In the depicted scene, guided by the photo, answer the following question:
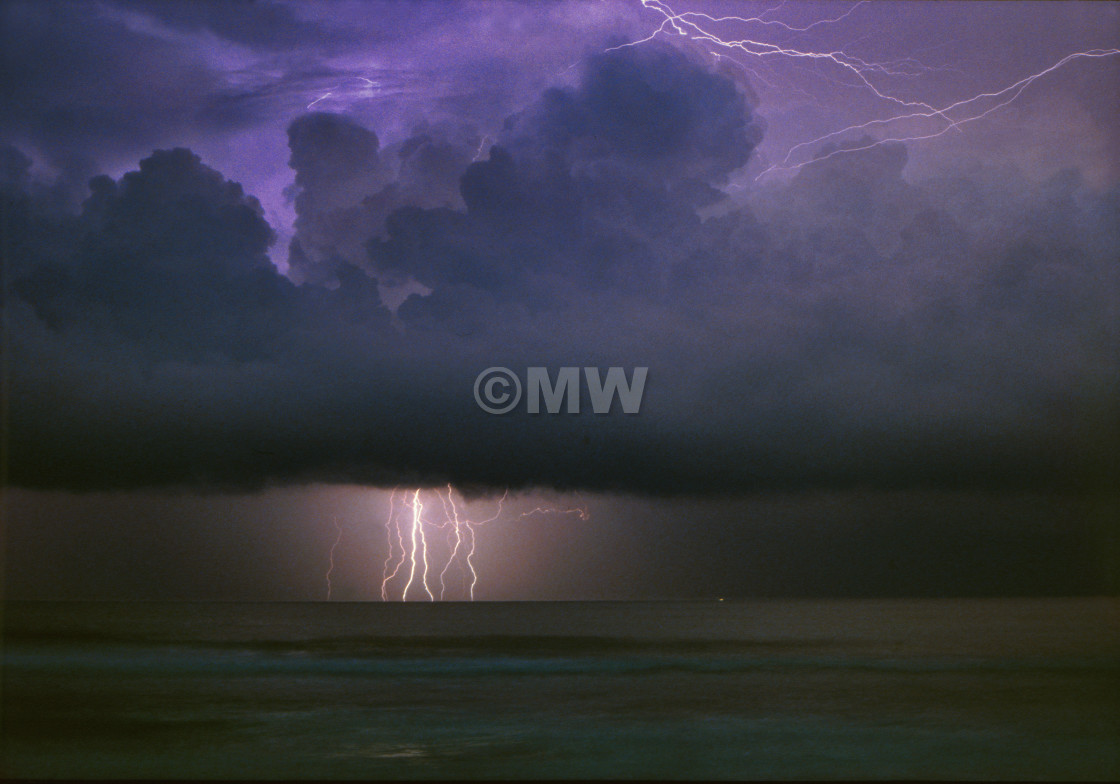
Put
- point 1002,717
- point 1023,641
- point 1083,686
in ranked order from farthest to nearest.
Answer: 1. point 1023,641
2. point 1083,686
3. point 1002,717

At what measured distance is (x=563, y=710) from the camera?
21.6 metres

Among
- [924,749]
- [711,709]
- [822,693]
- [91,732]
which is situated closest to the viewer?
[924,749]

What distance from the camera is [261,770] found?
13594 millimetres

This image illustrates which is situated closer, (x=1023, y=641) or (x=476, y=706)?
(x=476, y=706)

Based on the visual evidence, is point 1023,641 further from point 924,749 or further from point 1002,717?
point 924,749

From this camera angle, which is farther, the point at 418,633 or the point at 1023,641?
the point at 418,633

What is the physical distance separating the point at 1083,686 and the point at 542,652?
2073 centimetres

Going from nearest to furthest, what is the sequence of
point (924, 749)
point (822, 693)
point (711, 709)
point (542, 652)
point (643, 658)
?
1. point (924, 749)
2. point (711, 709)
3. point (822, 693)
4. point (643, 658)
5. point (542, 652)

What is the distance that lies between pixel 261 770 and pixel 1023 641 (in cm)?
4397

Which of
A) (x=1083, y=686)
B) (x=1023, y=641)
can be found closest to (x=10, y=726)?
(x=1083, y=686)

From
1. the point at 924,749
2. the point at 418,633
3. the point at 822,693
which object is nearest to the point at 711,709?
the point at 822,693

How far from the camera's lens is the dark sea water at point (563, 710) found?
14430 mm

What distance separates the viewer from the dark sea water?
1443 cm

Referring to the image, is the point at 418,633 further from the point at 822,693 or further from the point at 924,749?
the point at 924,749
